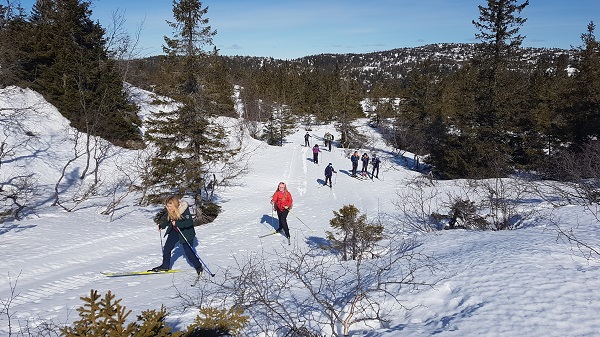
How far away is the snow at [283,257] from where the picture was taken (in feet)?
12.6

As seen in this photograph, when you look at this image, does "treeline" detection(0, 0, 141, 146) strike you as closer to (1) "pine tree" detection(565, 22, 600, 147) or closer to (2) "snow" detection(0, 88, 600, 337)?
(2) "snow" detection(0, 88, 600, 337)

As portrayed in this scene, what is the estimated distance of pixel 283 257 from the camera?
6.83 m

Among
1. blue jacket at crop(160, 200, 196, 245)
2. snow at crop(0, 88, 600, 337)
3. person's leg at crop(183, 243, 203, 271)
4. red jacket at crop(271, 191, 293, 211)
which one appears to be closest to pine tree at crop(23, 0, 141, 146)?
snow at crop(0, 88, 600, 337)

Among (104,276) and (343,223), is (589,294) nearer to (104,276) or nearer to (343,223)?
(343,223)

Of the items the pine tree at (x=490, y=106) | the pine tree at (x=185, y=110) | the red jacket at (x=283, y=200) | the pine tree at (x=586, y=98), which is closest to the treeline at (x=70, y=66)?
the pine tree at (x=185, y=110)

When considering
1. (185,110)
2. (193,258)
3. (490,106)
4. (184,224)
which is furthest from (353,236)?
(490,106)

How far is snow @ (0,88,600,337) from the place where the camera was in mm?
3828

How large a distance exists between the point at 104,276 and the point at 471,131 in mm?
23459

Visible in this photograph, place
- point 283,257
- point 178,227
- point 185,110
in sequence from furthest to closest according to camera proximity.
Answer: point 185,110, point 178,227, point 283,257

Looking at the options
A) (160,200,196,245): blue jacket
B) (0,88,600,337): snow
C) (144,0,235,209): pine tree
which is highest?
(144,0,235,209): pine tree

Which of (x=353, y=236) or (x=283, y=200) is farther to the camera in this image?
Result: (x=283, y=200)

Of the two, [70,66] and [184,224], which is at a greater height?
[70,66]

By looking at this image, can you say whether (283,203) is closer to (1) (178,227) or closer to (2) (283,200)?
(2) (283,200)

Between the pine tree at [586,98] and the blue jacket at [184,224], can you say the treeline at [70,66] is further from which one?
the pine tree at [586,98]
